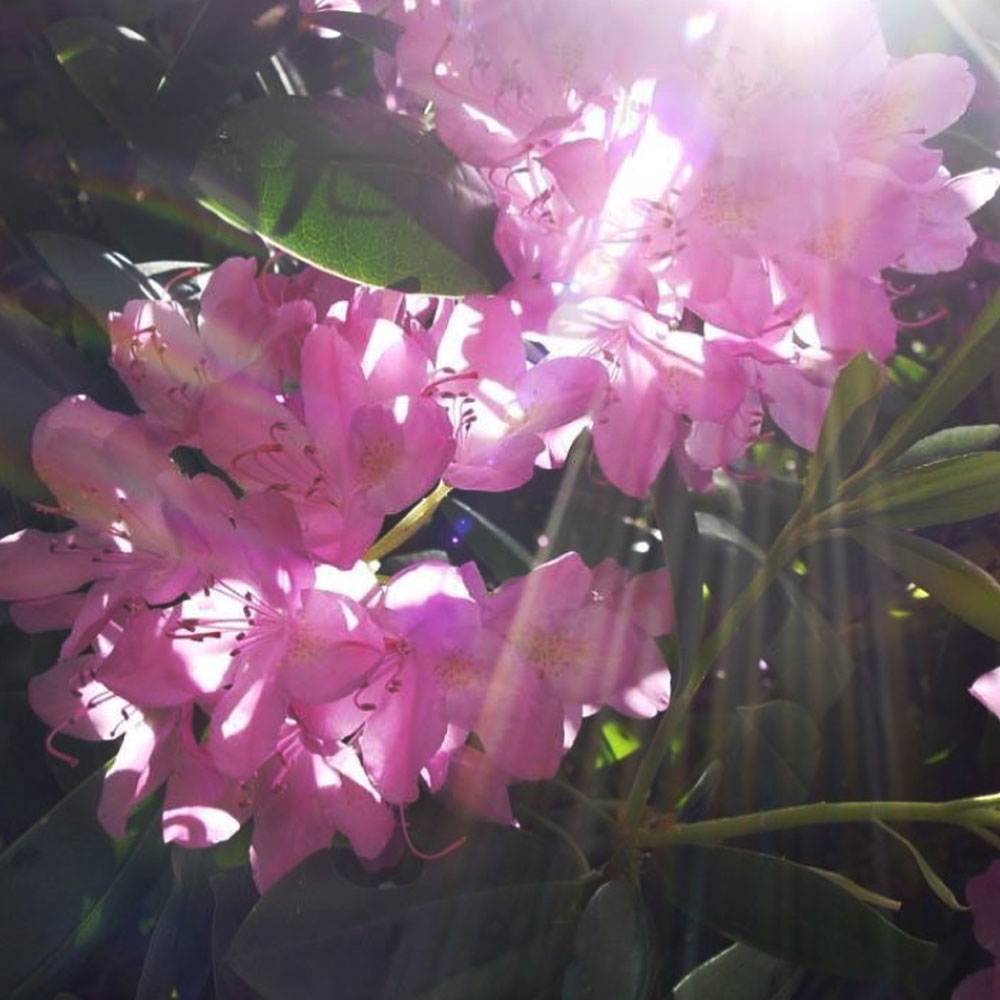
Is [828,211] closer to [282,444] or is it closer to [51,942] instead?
[282,444]

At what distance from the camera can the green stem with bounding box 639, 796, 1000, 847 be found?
0.72m

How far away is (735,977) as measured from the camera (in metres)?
0.82

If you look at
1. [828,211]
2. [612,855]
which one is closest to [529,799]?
[612,855]

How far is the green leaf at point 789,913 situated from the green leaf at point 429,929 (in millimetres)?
66

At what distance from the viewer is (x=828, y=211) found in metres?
0.68

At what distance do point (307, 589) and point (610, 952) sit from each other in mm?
260

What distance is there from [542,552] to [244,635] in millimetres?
307

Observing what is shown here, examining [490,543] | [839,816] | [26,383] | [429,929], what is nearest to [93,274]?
[26,383]

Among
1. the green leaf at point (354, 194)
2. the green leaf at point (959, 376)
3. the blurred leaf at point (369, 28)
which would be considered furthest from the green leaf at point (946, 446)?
the blurred leaf at point (369, 28)

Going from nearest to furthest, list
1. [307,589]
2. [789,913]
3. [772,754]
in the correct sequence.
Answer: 1. [307,589]
2. [789,913]
3. [772,754]

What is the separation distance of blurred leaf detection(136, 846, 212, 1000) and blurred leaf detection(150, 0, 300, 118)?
17.4 inches

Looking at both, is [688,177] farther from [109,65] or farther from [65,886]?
[65,886]

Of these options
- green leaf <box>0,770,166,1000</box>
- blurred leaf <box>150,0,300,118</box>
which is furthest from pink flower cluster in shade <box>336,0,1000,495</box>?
green leaf <box>0,770,166,1000</box>

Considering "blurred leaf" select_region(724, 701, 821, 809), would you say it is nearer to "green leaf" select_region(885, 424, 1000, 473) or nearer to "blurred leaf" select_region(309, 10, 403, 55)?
"green leaf" select_region(885, 424, 1000, 473)
